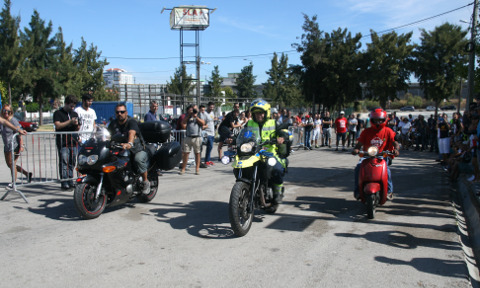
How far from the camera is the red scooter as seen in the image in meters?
6.07

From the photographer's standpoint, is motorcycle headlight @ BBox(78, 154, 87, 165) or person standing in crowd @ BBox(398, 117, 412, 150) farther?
person standing in crowd @ BBox(398, 117, 412, 150)

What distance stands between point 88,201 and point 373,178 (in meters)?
4.47

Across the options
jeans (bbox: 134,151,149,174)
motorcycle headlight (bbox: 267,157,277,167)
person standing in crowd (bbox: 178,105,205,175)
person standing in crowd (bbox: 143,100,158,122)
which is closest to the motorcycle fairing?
motorcycle headlight (bbox: 267,157,277,167)

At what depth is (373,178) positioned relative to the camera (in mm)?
6145

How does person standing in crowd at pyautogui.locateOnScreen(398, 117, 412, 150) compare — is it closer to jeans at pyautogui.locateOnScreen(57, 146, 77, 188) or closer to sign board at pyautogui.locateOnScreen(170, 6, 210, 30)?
jeans at pyautogui.locateOnScreen(57, 146, 77, 188)

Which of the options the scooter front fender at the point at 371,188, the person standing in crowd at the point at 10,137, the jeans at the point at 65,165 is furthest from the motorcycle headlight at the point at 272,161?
Result: the person standing in crowd at the point at 10,137

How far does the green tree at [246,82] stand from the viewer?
6084cm

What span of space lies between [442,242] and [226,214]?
3.22 m

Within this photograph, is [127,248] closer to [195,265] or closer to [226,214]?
[195,265]

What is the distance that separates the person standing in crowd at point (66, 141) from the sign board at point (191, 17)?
106 ft

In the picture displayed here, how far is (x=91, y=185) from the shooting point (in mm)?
5953

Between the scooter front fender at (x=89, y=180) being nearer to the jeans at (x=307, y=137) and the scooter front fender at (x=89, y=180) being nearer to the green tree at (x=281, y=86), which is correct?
the jeans at (x=307, y=137)

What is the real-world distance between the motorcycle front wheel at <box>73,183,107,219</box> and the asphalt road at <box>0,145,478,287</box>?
153mm

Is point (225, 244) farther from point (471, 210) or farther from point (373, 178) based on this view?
point (471, 210)
